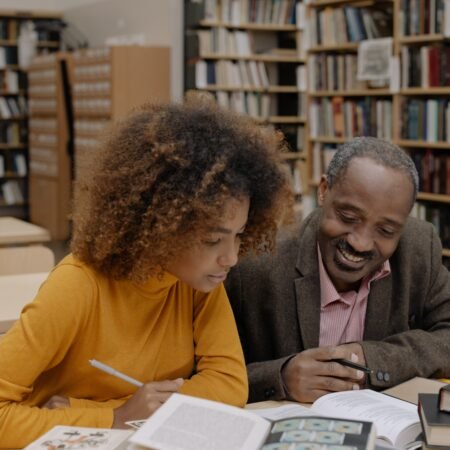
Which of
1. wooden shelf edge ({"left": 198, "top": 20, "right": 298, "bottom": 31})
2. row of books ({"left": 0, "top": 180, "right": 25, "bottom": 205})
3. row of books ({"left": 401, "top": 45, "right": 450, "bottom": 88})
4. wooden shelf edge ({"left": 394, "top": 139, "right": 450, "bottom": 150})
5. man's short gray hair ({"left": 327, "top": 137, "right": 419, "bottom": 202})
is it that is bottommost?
row of books ({"left": 0, "top": 180, "right": 25, "bottom": 205})

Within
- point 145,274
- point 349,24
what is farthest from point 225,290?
point 349,24

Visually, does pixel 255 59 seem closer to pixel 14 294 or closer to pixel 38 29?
pixel 38 29

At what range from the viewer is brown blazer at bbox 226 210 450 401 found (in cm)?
185

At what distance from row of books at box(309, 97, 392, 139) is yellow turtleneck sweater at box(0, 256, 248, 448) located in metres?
3.83

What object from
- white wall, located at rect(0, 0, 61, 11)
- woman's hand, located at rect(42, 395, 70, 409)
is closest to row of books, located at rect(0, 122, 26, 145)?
white wall, located at rect(0, 0, 61, 11)

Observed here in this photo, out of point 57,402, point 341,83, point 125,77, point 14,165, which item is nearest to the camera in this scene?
point 57,402

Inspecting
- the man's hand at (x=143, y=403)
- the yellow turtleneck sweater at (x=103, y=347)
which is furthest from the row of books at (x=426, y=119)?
the man's hand at (x=143, y=403)

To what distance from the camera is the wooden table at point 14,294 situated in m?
2.27

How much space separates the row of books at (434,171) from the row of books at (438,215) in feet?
0.38

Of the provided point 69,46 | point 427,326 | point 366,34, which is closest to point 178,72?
point 366,34

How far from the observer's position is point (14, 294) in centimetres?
257

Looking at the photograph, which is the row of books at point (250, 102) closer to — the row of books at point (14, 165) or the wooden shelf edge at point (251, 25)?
the wooden shelf edge at point (251, 25)

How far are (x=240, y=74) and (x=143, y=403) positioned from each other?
5976 millimetres

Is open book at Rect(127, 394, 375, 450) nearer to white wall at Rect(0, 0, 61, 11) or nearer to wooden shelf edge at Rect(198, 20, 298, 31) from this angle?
wooden shelf edge at Rect(198, 20, 298, 31)
